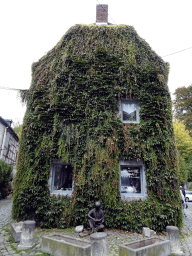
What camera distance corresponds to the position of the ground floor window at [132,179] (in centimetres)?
809

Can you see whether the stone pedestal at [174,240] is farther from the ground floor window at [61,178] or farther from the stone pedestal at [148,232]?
the ground floor window at [61,178]

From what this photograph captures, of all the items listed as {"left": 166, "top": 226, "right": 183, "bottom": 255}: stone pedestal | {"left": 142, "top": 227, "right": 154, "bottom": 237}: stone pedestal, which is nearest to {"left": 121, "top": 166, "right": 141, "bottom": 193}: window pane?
{"left": 142, "top": 227, "right": 154, "bottom": 237}: stone pedestal

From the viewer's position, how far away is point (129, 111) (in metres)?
9.23

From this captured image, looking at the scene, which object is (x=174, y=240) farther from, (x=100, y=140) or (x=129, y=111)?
(x=129, y=111)

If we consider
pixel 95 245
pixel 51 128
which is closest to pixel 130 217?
pixel 95 245

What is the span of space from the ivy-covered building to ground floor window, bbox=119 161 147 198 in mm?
45

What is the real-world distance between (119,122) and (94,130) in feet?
4.24

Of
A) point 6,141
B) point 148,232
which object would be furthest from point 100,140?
point 6,141

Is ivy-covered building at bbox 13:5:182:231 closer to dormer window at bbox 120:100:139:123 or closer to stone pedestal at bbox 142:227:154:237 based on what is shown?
dormer window at bbox 120:100:139:123

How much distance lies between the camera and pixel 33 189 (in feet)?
25.2

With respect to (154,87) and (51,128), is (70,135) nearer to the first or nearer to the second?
(51,128)

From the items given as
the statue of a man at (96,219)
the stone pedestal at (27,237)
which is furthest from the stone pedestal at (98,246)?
the stone pedestal at (27,237)

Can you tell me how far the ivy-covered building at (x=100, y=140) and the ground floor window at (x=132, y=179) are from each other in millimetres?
45

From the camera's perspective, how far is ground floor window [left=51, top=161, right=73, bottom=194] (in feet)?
27.0
